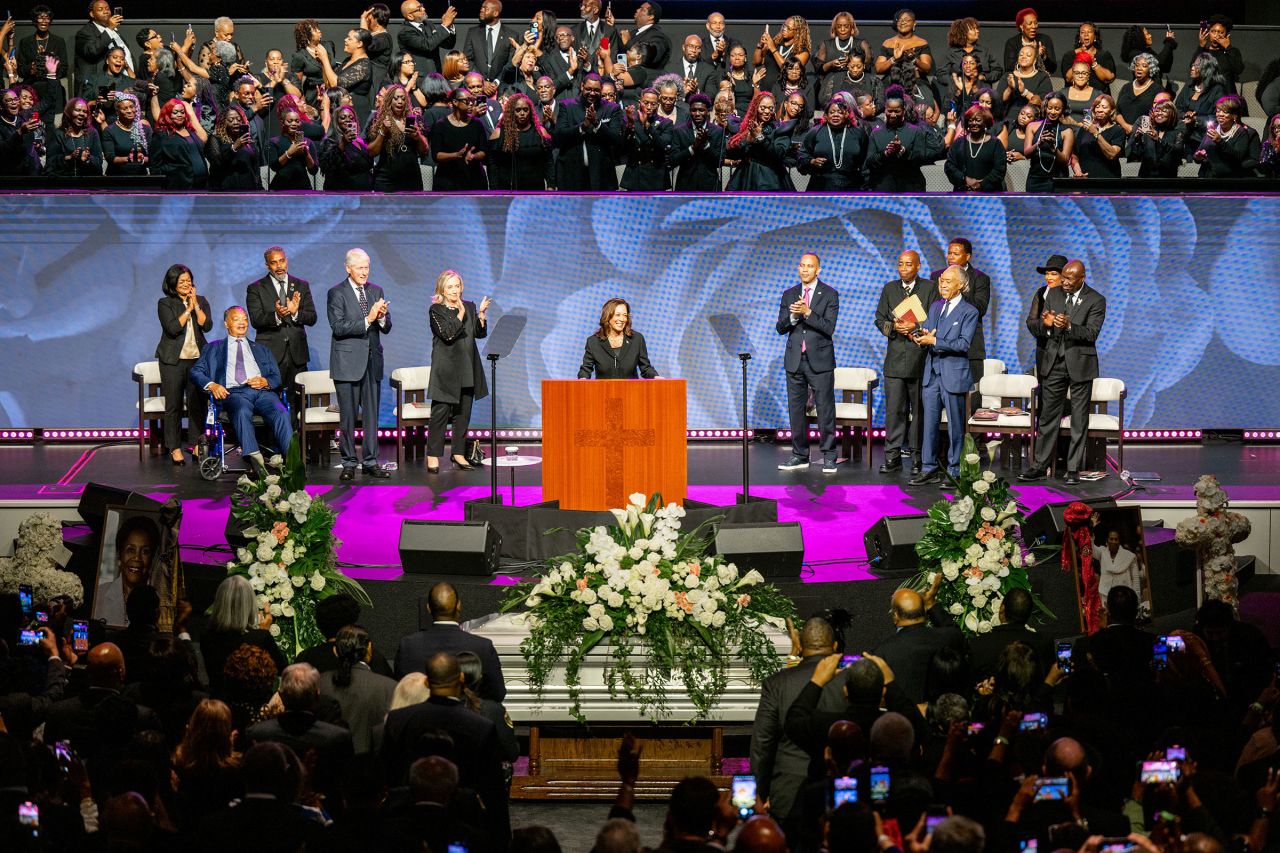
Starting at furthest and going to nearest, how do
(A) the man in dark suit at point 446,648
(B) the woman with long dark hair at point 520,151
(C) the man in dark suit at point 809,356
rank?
(B) the woman with long dark hair at point 520,151 → (C) the man in dark suit at point 809,356 → (A) the man in dark suit at point 446,648

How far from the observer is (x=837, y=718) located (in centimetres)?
546

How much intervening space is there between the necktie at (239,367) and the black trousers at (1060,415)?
6.18m

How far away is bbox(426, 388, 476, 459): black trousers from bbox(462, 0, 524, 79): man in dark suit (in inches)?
155

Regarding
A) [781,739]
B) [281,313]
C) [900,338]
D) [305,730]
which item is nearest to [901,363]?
[900,338]

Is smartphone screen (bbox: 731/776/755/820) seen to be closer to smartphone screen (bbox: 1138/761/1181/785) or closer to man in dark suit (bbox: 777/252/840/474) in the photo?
smartphone screen (bbox: 1138/761/1181/785)

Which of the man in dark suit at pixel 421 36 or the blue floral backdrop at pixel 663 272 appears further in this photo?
the man in dark suit at pixel 421 36

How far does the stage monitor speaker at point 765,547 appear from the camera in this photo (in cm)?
926

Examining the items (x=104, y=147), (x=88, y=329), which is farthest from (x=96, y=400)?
(x=104, y=147)

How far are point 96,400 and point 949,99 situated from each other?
844 centimetres

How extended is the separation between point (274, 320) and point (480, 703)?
728cm

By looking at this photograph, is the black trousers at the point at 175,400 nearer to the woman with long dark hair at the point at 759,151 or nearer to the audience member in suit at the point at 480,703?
the woman with long dark hair at the point at 759,151

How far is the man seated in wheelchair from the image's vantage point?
11922mm

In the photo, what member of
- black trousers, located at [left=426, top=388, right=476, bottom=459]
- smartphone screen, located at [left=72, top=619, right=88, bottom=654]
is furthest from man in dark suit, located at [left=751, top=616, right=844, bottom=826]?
black trousers, located at [left=426, top=388, right=476, bottom=459]

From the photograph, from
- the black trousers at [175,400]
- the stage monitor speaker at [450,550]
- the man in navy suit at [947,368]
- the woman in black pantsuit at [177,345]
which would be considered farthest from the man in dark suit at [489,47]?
the stage monitor speaker at [450,550]
